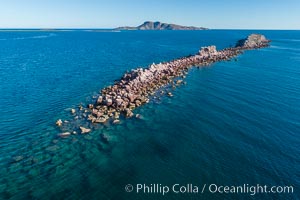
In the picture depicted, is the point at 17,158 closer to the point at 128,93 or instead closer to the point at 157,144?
the point at 157,144

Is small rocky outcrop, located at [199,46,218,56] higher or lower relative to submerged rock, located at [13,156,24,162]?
higher

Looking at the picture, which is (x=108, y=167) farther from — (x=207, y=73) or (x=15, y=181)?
(x=207, y=73)

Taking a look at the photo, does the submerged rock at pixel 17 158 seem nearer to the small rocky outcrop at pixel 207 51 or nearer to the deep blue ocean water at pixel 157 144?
the deep blue ocean water at pixel 157 144

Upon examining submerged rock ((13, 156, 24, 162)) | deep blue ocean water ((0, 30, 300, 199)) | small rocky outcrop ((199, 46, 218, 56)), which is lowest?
submerged rock ((13, 156, 24, 162))

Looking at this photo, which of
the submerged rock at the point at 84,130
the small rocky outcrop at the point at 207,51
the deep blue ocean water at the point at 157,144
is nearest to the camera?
the deep blue ocean water at the point at 157,144

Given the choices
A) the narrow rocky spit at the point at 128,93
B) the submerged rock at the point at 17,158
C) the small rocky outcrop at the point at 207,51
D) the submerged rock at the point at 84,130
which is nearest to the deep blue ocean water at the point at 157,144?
the submerged rock at the point at 17,158

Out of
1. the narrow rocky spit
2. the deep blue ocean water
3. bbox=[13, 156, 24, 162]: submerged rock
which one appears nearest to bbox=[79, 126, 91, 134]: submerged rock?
the narrow rocky spit

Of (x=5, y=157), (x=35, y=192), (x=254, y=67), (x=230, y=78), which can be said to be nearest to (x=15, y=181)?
(x=35, y=192)

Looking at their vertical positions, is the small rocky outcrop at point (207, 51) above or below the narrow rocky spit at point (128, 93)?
above

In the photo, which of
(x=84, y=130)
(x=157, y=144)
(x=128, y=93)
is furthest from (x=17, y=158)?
(x=128, y=93)

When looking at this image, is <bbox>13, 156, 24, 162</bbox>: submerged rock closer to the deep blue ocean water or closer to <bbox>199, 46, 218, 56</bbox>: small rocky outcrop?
the deep blue ocean water

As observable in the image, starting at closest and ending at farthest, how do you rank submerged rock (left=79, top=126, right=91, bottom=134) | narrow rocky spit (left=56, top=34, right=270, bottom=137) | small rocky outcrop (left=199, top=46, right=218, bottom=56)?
submerged rock (left=79, top=126, right=91, bottom=134)
narrow rocky spit (left=56, top=34, right=270, bottom=137)
small rocky outcrop (left=199, top=46, right=218, bottom=56)
